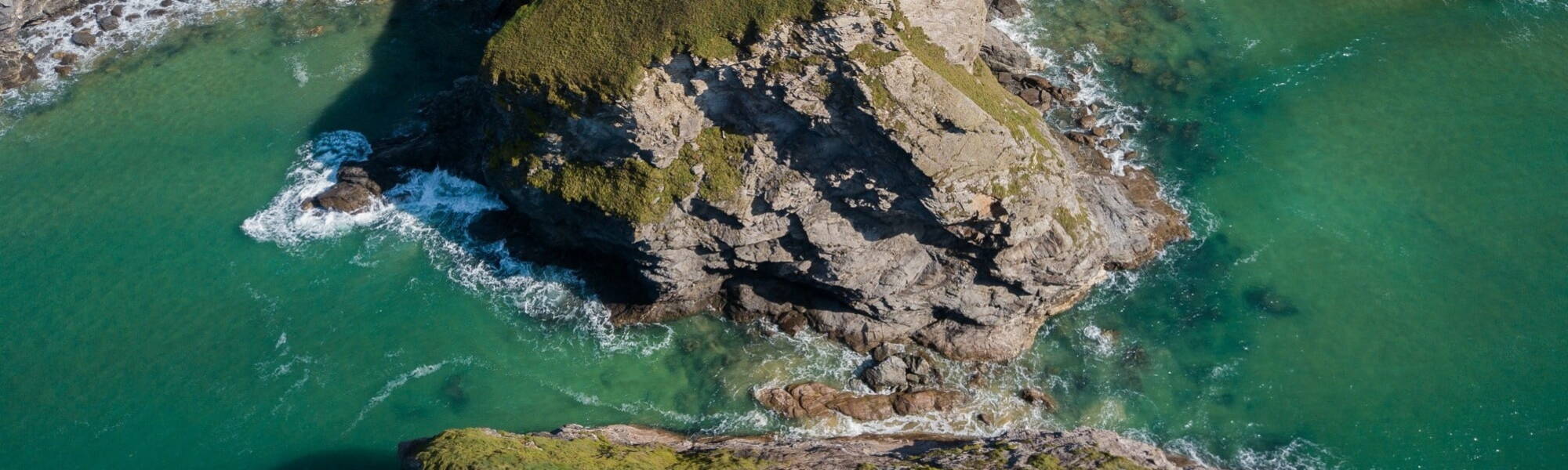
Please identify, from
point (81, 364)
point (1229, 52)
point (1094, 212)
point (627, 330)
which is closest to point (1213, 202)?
point (1094, 212)

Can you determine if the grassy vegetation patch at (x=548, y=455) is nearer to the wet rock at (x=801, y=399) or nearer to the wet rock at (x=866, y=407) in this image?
the wet rock at (x=801, y=399)

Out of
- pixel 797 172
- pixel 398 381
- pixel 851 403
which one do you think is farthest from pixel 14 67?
pixel 851 403

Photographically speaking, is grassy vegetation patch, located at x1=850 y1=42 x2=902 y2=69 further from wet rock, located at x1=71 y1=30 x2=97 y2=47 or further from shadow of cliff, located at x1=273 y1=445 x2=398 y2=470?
wet rock, located at x1=71 y1=30 x2=97 y2=47

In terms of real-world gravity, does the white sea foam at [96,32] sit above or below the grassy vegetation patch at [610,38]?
below

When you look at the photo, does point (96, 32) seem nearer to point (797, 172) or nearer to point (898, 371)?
point (797, 172)

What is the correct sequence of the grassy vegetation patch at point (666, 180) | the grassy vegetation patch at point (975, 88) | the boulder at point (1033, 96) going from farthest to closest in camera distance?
the boulder at point (1033, 96)
the grassy vegetation patch at point (666, 180)
the grassy vegetation patch at point (975, 88)

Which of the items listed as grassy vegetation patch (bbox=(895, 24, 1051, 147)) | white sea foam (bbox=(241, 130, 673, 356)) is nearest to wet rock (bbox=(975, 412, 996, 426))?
grassy vegetation patch (bbox=(895, 24, 1051, 147))

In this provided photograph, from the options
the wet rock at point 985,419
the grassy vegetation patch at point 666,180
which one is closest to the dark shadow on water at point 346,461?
the grassy vegetation patch at point 666,180
